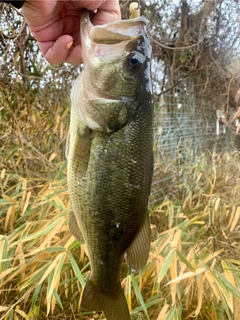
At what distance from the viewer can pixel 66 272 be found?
5.79 feet

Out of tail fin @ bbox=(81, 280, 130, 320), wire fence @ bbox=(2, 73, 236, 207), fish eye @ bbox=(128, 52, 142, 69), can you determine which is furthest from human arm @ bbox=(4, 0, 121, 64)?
wire fence @ bbox=(2, 73, 236, 207)

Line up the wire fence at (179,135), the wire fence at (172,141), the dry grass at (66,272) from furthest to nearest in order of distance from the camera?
the wire fence at (179,135) < the wire fence at (172,141) < the dry grass at (66,272)

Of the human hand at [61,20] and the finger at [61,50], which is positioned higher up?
the human hand at [61,20]

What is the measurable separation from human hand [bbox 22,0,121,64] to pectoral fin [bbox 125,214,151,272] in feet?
1.50

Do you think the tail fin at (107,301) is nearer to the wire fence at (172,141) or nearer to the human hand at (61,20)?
the human hand at (61,20)

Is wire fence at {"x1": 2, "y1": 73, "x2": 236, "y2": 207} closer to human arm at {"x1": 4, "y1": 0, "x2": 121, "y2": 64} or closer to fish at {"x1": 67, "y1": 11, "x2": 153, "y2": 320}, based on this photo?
human arm at {"x1": 4, "y1": 0, "x2": 121, "y2": 64}

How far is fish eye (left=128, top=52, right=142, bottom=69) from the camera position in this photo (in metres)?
0.88

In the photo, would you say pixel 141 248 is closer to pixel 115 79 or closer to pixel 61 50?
pixel 115 79

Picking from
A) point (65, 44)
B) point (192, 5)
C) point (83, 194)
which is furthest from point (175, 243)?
point (192, 5)

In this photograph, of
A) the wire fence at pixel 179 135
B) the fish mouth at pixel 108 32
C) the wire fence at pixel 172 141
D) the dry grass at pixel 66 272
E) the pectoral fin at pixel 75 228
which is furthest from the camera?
the wire fence at pixel 179 135

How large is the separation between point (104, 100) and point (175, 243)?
1.06 m

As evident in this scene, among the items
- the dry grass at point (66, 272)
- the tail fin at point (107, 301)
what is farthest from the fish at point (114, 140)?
the dry grass at point (66, 272)

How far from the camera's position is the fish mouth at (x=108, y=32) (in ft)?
2.70

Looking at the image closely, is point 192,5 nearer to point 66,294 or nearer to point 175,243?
point 175,243
